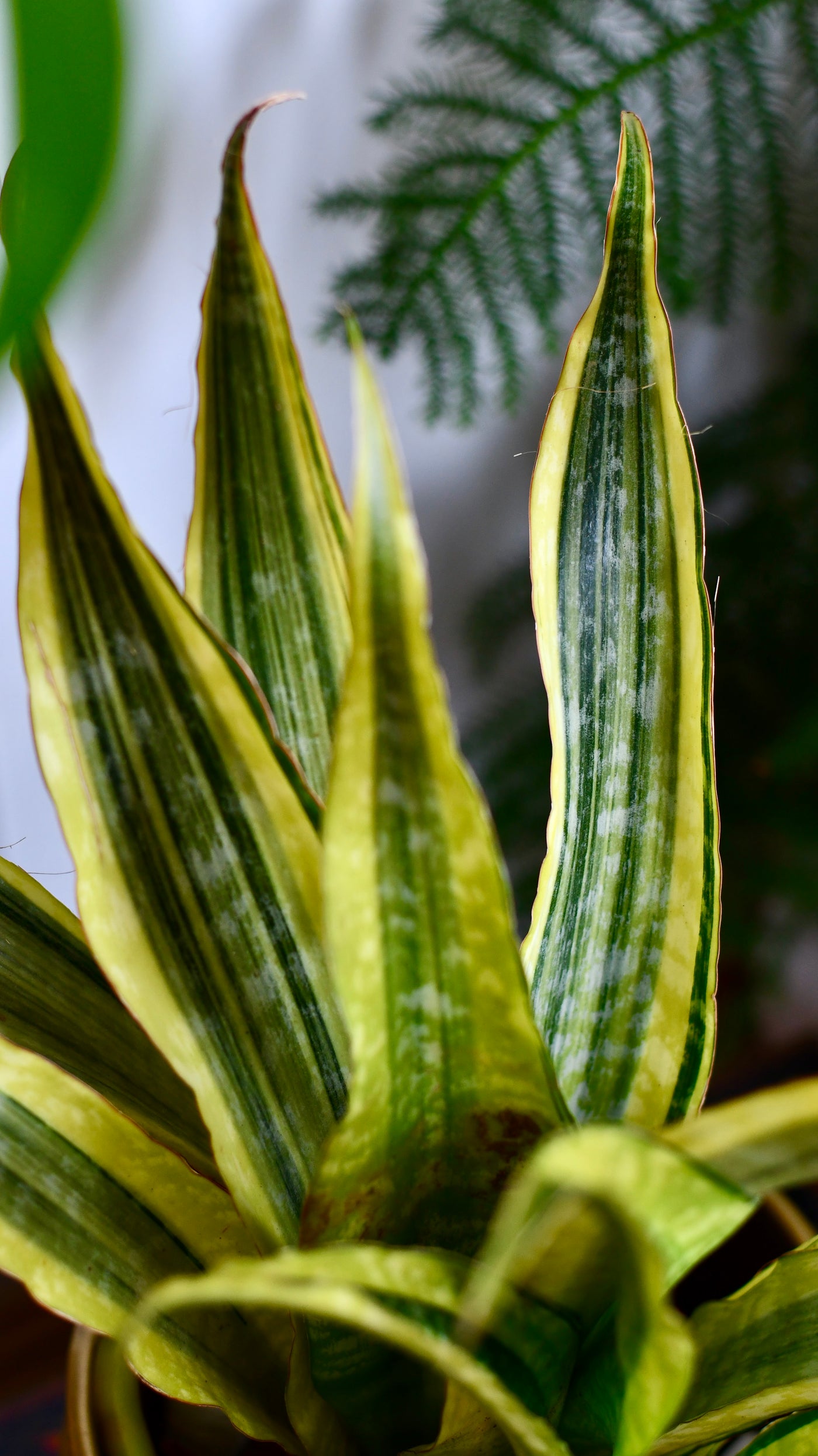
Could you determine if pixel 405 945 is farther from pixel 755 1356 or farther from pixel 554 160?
pixel 554 160

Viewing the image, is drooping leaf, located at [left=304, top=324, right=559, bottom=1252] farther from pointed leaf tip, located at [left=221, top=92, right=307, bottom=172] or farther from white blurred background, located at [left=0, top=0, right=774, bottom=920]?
white blurred background, located at [left=0, top=0, right=774, bottom=920]

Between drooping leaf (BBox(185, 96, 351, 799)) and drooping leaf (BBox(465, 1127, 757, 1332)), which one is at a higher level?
drooping leaf (BBox(185, 96, 351, 799))

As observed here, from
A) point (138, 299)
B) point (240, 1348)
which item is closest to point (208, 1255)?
point (240, 1348)

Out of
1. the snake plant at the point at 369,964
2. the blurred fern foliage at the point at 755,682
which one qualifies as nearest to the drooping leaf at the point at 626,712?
the snake plant at the point at 369,964

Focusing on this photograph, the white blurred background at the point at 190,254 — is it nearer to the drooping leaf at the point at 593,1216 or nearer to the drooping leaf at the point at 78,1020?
the drooping leaf at the point at 78,1020

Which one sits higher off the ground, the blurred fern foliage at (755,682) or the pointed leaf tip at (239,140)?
the pointed leaf tip at (239,140)

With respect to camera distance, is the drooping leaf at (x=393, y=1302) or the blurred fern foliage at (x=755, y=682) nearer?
the drooping leaf at (x=393, y=1302)

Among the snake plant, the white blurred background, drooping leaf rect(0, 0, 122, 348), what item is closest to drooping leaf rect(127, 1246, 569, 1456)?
the snake plant

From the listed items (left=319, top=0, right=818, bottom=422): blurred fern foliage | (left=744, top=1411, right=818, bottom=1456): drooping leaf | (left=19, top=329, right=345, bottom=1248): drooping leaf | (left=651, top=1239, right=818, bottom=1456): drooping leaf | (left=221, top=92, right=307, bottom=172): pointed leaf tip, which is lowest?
(left=744, top=1411, right=818, bottom=1456): drooping leaf
